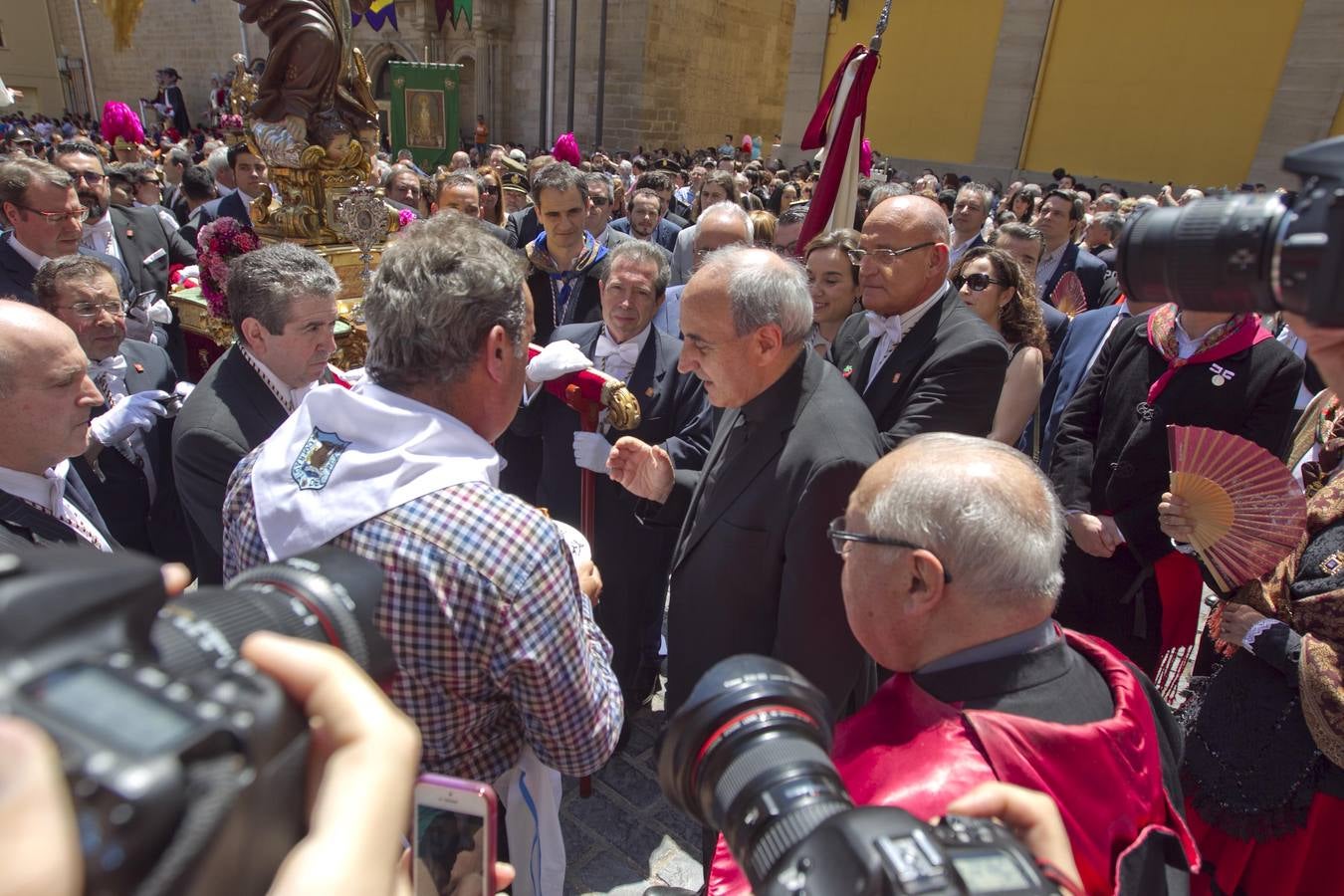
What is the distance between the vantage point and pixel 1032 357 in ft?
12.8

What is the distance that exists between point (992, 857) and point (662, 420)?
2624 mm

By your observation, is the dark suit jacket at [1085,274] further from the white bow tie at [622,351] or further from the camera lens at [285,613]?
the camera lens at [285,613]

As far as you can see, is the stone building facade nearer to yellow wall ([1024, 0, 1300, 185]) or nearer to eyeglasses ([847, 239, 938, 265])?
yellow wall ([1024, 0, 1300, 185])

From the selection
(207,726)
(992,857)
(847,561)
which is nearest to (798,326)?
(847,561)

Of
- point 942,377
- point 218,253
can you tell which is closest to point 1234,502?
point 942,377

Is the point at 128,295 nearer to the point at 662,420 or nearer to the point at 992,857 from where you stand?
the point at 662,420

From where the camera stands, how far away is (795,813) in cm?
85

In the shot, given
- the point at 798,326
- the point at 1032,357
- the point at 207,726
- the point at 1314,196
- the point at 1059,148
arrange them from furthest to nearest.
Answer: the point at 1059,148 < the point at 1032,357 < the point at 798,326 < the point at 1314,196 < the point at 207,726

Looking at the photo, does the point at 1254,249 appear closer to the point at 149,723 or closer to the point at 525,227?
the point at 149,723

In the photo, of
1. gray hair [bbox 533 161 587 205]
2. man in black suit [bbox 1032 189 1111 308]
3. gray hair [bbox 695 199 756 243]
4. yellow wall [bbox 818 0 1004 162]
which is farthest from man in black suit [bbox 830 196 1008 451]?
yellow wall [bbox 818 0 1004 162]

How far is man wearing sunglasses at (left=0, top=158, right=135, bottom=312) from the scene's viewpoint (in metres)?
3.82

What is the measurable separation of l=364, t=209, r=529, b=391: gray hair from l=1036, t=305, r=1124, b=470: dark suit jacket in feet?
12.6

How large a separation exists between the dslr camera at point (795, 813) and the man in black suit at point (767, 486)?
41.5 inches

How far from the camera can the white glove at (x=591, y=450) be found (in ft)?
9.98
